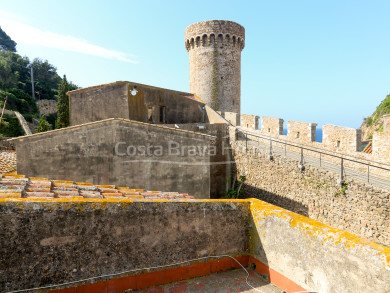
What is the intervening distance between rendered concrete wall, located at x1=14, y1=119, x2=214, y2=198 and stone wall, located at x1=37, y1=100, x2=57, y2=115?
35.9m

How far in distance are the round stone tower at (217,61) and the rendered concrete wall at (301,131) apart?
14.5 meters

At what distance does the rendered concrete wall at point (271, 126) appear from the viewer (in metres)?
16.5

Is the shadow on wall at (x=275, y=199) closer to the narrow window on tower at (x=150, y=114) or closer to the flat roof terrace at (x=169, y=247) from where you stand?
the narrow window on tower at (x=150, y=114)

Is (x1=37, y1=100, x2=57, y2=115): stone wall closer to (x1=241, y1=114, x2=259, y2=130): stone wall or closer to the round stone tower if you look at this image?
the round stone tower

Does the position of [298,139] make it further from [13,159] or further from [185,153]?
[13,159]

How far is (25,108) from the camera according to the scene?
37.2m

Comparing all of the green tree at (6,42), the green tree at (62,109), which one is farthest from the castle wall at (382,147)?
the green tree at (6,42)

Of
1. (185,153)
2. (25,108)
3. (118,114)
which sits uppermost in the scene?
(25,108)

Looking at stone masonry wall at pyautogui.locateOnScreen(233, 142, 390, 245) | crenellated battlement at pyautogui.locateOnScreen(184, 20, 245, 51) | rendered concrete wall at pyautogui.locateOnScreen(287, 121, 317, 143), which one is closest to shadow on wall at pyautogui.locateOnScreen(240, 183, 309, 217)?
stone masonry wall at pyautogui.locateOnScreen(233, 142, 390, 245)

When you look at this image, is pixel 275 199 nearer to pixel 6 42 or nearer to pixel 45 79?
pixel 45 79

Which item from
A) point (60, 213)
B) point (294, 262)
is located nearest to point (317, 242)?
point (294, 262)

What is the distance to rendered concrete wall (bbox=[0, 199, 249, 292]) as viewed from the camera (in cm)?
237

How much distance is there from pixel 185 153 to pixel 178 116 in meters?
7.81

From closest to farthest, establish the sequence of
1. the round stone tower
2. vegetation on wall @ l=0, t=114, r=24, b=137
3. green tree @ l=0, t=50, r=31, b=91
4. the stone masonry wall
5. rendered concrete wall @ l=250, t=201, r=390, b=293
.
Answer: rendered concrete wall @ l=250, t=201, r=390, b=293
the stone masonry wall
vegetation on wall @ l=0, t=114, r=24, b=137
the round stone tower
green tree @ l=0, t=50, r=31, b=91
